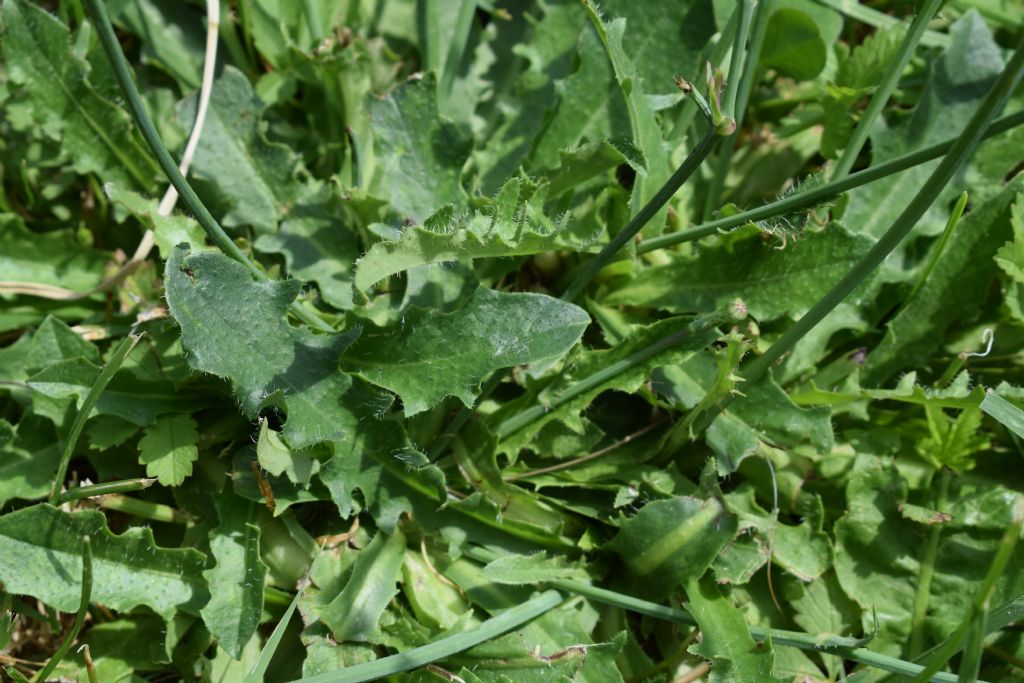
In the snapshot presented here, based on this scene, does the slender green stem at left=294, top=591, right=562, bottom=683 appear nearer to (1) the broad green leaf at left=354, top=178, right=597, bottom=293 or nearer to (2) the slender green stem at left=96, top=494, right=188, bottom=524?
(2) the slender green stem at left=96, top=494, right=188, bottom=524

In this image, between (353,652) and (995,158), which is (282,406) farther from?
(995,158)

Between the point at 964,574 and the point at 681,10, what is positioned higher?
the point at 681,10

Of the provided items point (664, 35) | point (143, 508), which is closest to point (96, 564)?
point (143, 508)

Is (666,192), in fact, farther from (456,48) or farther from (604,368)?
(456,48)

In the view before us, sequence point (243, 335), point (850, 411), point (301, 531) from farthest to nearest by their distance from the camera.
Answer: point (850, 411), point (301, 531), point (243, 335)

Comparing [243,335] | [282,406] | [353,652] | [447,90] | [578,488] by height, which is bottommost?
[353,652]

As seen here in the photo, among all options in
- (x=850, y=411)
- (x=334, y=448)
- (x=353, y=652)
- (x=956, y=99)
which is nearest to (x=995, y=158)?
(x=956, y=99)
